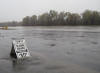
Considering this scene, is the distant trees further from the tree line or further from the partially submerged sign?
the partially submerged sign

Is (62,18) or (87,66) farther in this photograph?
(62,18)

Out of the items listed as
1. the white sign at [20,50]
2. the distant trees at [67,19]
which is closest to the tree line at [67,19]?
the distant trees at [67,19]

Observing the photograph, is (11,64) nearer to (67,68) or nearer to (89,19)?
(67,68)

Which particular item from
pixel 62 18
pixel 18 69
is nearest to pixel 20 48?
pixel 18 69

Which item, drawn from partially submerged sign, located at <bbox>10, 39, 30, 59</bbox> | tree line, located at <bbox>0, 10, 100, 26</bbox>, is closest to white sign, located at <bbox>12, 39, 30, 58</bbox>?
partially submerged sign, located at <bbox>10, 39, 30, 59</bbox>

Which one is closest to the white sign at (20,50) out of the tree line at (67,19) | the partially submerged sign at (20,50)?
the partially submerged sign at (20,50)

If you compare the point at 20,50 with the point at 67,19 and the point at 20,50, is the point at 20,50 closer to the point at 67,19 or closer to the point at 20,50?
the point at 20,50

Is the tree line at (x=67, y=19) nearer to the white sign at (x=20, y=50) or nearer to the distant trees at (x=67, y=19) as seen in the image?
the distant trees at (x=67, y=19)

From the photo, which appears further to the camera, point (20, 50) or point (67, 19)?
point (67, 19)

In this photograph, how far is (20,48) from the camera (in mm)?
7477

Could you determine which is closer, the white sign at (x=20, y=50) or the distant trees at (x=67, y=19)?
the white sign at (x=20, y=50)

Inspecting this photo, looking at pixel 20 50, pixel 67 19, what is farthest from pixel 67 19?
pixel 20 50

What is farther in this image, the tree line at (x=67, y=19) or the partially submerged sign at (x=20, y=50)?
the tree line at (x=67, y=19)

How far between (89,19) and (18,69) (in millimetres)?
65425
